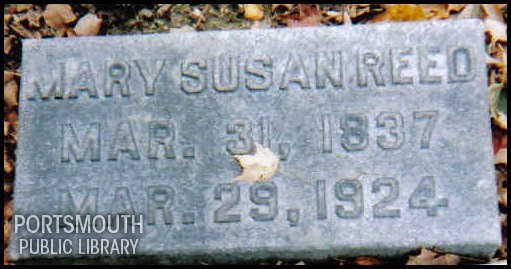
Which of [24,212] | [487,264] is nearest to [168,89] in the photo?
[24,212]

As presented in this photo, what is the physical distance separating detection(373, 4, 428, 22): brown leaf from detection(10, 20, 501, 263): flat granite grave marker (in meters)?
0.31

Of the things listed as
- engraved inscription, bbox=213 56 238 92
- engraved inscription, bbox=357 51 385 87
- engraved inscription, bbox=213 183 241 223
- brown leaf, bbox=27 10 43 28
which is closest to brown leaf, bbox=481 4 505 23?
engraved inscription, bbox=357 51 385 87

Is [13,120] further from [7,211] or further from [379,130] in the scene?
[379,130]

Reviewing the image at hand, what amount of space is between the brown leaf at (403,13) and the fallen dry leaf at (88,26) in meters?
1.24

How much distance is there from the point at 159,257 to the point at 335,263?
0.65 meters

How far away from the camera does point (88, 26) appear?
2480 mm

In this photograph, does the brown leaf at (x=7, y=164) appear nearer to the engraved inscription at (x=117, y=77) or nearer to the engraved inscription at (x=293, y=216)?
the engraved inscription at (x=117, y=77)

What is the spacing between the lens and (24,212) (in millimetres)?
2092

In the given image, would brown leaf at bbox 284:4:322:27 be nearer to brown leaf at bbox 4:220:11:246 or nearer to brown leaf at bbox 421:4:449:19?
brown leaf at bbox 421:4:449:19
